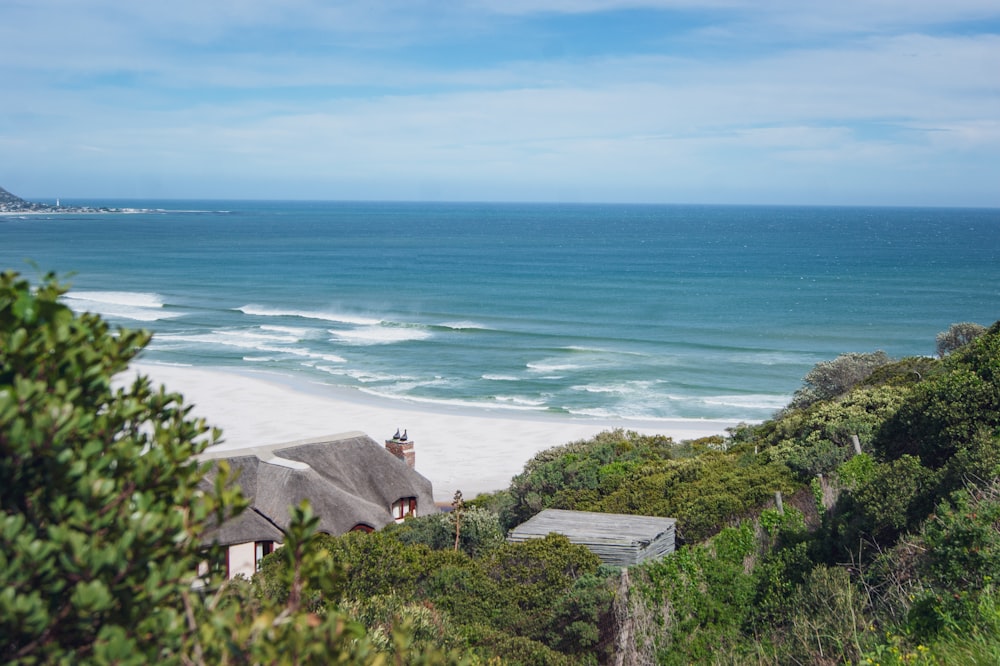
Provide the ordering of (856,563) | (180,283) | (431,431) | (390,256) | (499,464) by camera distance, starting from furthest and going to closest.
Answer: (390,256) → (180,283) → (431,431) → (499,464) → (856,563)

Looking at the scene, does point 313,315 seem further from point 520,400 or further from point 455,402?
point 520,400

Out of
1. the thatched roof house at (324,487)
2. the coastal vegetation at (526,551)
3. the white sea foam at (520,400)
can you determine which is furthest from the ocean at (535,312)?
the coastal vegetation at (526,551)

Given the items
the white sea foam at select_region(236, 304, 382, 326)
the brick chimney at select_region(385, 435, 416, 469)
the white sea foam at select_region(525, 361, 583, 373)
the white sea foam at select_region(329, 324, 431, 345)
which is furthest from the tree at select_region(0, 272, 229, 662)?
the white sea foam at select_region(236, 304, 382, 326)

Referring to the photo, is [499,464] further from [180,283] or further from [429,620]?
[180,283]

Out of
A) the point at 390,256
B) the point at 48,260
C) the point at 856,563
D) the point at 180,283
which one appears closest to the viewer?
the point at 856,563

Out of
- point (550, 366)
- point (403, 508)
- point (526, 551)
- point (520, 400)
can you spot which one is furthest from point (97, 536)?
point (550, 366)

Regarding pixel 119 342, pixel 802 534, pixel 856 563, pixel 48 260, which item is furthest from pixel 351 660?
pixel 48 260
